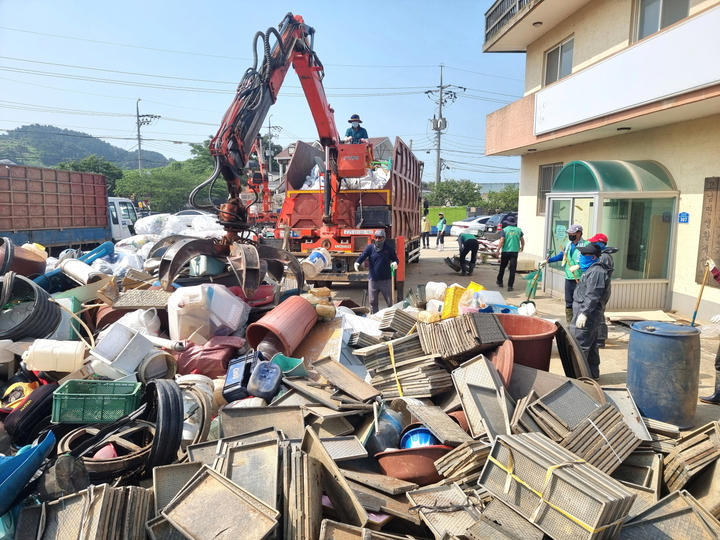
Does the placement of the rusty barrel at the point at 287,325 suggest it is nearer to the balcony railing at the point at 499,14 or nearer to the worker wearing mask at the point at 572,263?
the worker wearing mask at the point at 572,263

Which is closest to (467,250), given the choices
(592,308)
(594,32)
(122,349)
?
(594,32)

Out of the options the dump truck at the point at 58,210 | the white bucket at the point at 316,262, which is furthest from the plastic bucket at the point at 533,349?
the dump truck at the point at 58,210

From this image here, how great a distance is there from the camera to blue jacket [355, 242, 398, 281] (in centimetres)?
771

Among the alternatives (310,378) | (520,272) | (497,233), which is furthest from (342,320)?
(497,233)

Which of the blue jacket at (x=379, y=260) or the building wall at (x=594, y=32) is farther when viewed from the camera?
the building wall at (x=594, y=32)

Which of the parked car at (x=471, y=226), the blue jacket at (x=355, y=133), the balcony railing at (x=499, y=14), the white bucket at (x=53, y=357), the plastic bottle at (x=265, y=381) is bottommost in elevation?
the plastic bottle at (x=265, y=381)

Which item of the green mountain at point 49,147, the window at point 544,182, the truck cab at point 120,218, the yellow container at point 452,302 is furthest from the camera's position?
the green mountain at point 49,147

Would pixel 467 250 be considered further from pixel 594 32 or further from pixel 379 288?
pixel 379 288

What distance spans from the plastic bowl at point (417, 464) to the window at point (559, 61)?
36.1 ft

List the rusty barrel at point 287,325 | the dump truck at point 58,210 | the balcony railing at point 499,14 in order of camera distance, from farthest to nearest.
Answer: the dump truck at point 58,210, the balcony railing at point 499,14, the rusty barrel at point 287,325

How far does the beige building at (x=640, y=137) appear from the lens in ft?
23.9

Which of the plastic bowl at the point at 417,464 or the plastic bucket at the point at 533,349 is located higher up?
the plastic bucket at the point at 533,349

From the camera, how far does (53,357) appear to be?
4344 mm

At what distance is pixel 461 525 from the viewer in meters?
2.66
